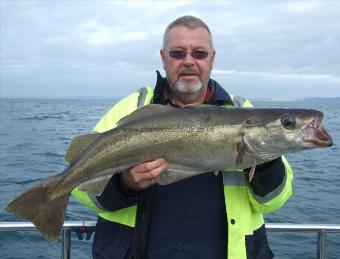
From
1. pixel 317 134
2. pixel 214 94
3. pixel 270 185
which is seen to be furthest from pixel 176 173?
pixel 317 134

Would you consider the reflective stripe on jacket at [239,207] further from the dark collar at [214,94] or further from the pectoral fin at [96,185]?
the dark collar at [214,94]

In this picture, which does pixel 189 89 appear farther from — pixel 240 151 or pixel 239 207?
pixel 239 207

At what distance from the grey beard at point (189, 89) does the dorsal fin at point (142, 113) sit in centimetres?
52

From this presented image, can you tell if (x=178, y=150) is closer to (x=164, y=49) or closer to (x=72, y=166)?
(x=72, y=166)

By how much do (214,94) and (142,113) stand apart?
96 centimetres

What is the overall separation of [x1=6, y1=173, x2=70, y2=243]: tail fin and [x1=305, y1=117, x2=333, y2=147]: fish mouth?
2275mm

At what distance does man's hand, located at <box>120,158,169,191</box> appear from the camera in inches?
164

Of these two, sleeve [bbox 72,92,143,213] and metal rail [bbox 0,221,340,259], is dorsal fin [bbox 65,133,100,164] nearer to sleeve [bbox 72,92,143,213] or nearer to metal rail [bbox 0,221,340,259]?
sleeve [bbox 72,92,143,213]

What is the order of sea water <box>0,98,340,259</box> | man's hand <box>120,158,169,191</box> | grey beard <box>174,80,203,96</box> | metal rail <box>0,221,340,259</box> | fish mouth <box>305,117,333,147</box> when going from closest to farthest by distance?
fish mouth <box>305,117,333,147</box>, man's hand <box>120,158,169,191</box>, grey beard <box>174,80,203,96</box>, metal rail <box>0,221,340,259</box>, sea water <box>0,98,340,259</box>

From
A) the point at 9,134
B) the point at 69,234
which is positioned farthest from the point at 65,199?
the point at 9,134

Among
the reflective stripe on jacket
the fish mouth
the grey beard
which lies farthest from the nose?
the fish mouth

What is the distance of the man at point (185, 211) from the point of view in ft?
14.3

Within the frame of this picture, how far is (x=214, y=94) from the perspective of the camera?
4938 mm

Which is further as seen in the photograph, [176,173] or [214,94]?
[214,94]
